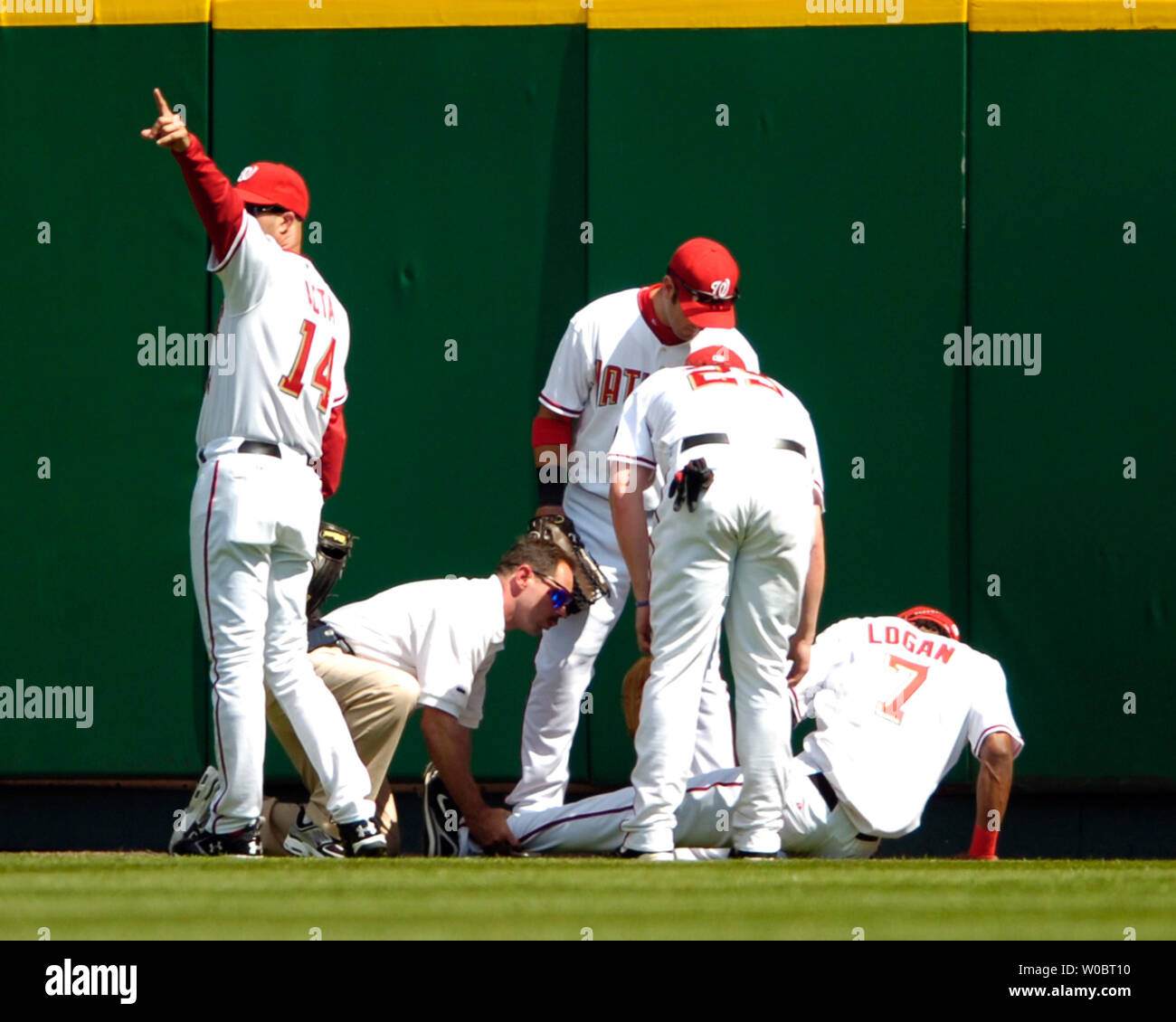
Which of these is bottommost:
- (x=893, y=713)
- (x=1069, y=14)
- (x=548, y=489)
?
(x=893, y=713)

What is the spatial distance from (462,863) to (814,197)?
117 inches

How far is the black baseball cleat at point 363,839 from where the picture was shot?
459cm

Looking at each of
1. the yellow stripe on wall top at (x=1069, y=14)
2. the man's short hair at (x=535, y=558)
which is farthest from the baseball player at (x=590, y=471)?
the yellow stripe on wall top at (x=1069, y=14)

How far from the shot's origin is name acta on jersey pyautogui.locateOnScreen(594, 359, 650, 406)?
18.2ft

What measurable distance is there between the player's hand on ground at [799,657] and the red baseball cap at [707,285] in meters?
0.96

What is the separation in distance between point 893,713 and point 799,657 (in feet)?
1.04

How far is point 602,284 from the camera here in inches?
244

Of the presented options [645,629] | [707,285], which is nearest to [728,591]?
[645,629]

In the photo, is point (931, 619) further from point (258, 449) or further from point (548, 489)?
point (258, 449)

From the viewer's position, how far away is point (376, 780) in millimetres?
5238

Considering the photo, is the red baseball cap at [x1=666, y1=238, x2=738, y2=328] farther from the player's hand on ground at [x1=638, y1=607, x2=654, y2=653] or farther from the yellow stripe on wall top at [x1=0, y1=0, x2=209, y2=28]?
the yellow stripe on wall top at [x1=0, y1=0, x2=209, y2=28]

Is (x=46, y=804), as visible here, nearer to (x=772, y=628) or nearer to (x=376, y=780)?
(x=376, y=780)

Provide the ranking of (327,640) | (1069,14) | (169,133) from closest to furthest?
(169,133) → (327,640) → (1069,14)

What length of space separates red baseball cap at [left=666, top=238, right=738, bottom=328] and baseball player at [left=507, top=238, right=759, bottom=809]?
1 cm
